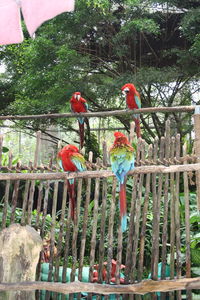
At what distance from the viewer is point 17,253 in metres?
2.14

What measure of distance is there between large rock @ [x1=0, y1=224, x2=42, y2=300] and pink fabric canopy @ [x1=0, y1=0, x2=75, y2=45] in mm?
1026

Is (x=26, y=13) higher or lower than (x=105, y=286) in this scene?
higher

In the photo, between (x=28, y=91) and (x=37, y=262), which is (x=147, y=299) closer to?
(x=37, y=262)

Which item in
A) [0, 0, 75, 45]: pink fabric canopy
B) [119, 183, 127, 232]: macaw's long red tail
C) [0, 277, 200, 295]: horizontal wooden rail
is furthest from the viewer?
[0, 277, 200, 295]: horizontal wooden rail

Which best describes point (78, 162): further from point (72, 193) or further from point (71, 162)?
point (72, 193)

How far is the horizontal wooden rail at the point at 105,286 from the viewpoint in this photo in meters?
2.13

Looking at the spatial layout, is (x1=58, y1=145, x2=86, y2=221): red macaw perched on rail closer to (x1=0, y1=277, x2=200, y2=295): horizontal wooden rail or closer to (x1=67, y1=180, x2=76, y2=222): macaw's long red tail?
(x1=67, y1=180, x2=76, y2=222): macaw's long red tail

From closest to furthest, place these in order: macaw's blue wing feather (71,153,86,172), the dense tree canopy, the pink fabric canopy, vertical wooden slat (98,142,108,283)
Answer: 1. the pink fabric canopy
2. macaw's blue wing feather (71,153,86,172)
3. vertical wooden slat (98,142,108,283)
4. the dense tree canopy

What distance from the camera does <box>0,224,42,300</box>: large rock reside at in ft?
7.03

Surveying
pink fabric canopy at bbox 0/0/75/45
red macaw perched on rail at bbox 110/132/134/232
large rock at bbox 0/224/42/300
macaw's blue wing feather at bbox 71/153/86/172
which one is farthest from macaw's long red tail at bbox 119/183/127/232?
pink fabric canopy at bbox 0/0/75/45

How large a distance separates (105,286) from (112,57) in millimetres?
4186

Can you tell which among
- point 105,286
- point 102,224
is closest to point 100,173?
point 102,224

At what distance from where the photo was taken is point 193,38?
15.8 ft

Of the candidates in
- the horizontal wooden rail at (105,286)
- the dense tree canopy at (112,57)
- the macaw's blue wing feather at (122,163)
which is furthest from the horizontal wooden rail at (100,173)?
the dense tree canopy at (112,57)
